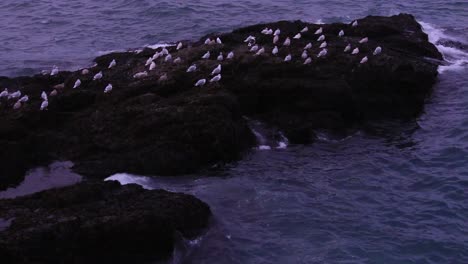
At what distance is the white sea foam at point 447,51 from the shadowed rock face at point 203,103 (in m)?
0.75

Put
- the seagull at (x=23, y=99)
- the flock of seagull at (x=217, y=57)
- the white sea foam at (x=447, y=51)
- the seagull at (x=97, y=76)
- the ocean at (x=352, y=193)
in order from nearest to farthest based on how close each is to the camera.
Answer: the ocean at (x=352, y=193), the seagull at (x=23, y=99), the flock of seagull at (x=217, y=57), the seagull at (x=97, y=76), the white sea foam at (x=447, y=51)

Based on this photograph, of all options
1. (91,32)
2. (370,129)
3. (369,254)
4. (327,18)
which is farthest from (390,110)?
(91,32)

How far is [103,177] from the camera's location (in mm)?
20422

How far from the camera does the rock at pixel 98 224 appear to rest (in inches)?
619

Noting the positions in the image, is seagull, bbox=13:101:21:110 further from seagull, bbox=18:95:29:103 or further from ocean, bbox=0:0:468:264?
ocean, bbox=0:0:468:264

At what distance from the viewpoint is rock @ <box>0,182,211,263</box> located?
619 inches

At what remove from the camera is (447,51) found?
108 ft

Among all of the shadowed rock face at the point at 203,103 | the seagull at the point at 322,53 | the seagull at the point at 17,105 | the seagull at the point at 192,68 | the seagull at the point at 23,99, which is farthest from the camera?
the seagull at the point at 322,53

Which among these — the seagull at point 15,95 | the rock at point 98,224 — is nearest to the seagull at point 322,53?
the rock at point 98,224

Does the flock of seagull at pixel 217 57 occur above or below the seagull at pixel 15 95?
above

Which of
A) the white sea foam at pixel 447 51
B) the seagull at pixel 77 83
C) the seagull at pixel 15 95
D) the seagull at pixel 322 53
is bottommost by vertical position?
the white sea foam at pixel 447 51

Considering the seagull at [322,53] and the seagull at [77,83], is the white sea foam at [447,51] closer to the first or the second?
the seagull at [322,53]

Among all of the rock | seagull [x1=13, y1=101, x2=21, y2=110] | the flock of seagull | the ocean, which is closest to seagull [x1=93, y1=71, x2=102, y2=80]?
the flock of seagull

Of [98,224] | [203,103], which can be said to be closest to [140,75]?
[203,103]
